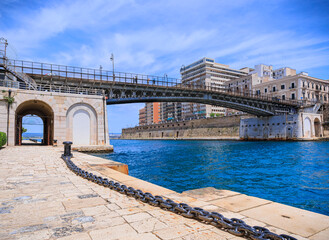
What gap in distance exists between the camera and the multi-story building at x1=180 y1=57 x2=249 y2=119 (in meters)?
96.8

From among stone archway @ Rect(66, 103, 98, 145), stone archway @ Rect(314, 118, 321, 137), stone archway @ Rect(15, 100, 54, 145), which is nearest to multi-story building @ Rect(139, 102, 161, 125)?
stone archway @ Rect(314, 118, 321, 137)

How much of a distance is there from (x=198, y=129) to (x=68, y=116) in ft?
175

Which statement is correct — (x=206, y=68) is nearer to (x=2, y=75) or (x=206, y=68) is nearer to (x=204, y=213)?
(x=2, y=75)

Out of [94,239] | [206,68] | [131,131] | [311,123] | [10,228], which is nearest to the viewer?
[94,239]

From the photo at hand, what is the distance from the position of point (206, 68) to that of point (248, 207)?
99.7 m

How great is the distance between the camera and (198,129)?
72.4m

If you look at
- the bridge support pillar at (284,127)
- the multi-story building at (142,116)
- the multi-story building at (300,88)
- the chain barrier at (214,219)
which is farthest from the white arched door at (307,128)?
the multi-story building at (142,116)

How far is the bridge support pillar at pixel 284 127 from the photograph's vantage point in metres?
46.8

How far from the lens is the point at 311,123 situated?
1908 inches

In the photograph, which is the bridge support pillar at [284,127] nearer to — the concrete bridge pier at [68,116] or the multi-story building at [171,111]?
the concrete bridge pier at [68,116]

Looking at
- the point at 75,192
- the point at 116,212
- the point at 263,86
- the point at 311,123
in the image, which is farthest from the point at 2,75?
the point at 263,86

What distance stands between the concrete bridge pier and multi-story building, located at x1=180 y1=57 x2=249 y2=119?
73.1m

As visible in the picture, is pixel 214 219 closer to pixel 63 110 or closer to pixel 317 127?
pixel 63 110

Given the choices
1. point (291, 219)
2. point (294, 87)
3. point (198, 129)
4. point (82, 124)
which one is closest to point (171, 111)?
point (198, 129)
